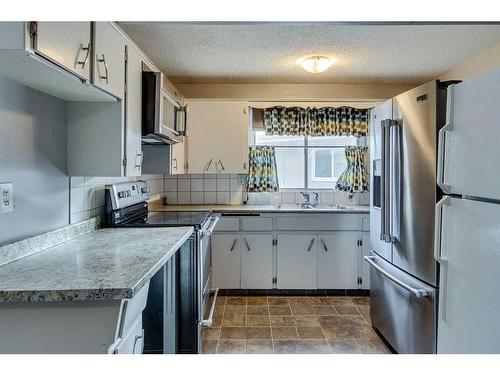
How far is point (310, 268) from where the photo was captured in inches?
131

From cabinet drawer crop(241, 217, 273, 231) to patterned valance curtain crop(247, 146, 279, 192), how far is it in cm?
48

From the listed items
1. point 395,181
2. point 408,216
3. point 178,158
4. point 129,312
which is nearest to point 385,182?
point 395,181

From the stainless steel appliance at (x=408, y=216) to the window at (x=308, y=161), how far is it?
140cm

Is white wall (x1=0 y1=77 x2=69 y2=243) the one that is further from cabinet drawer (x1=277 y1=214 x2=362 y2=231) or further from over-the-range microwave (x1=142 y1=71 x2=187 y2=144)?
cabinet drawer (x1=277 y1=214 x2=362 y2=231)

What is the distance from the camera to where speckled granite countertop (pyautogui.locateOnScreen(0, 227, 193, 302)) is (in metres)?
1.03

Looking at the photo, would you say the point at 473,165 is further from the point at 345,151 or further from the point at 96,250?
the point at 345,151

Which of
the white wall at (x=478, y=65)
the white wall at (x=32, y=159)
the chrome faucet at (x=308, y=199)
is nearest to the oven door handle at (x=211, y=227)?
the white wall at (x=32, y=159)

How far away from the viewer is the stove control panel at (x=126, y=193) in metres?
2.25

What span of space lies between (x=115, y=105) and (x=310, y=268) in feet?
7.78

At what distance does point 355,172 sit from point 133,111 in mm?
2515

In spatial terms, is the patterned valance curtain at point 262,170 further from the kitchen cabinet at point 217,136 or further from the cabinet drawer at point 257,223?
the cabinet drawer at point 257,223
